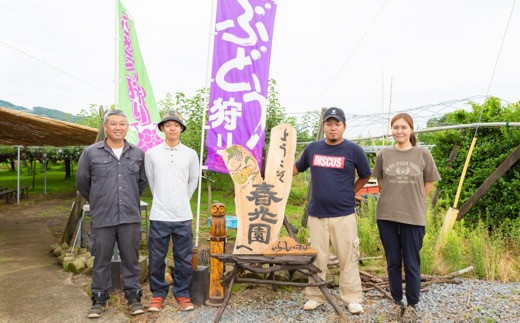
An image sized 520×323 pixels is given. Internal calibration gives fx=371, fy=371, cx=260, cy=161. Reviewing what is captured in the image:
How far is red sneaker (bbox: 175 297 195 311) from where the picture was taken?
3.33 m

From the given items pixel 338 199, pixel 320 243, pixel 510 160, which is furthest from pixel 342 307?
pixel 510 160

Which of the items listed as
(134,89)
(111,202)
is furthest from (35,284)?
(134,89)

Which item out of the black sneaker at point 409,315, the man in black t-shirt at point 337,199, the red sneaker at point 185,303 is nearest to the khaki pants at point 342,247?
the man in black t-shirt at point 337,199

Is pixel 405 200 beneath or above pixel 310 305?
above

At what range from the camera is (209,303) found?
3.46 m

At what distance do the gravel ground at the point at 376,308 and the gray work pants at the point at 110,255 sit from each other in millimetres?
411

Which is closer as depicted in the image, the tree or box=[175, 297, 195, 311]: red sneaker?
box=[175, 297, 195, 311]: red sneaker

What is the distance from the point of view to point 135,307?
3.24 meters

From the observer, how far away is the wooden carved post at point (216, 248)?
11.2ft

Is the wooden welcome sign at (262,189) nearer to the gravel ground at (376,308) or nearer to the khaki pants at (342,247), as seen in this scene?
the khaki pants at (342,247)

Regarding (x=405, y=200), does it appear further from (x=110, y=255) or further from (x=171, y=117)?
(x=110, y=255)

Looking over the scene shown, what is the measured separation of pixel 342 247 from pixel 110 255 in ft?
6.58

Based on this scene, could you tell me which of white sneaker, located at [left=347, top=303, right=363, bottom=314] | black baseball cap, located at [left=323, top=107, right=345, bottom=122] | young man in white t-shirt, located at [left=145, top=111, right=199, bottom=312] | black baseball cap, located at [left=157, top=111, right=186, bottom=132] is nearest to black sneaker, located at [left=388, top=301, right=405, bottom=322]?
white sneaker, located at [left=347, top=303, right=363, bottom=314]

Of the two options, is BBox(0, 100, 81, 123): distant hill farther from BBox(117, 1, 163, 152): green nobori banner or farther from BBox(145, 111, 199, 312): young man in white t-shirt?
BBox(145, 111, 199, 312): young man in white t-shirt
